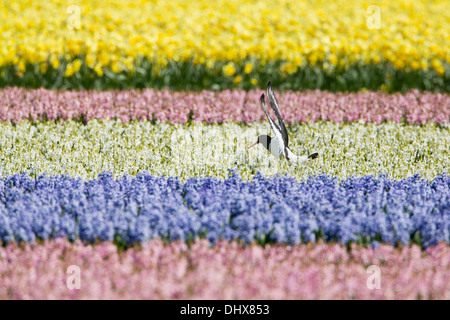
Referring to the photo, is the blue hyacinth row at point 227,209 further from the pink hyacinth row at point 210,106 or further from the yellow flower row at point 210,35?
the yellow flower row at point 210,35

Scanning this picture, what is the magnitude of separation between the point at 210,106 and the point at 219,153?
7.38 ft

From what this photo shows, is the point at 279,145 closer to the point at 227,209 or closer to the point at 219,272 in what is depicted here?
the point at 227,209

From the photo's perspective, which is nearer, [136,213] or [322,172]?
[136,213]

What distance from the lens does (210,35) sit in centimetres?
1191

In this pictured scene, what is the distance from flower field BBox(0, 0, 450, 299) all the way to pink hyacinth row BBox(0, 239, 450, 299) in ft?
0.04

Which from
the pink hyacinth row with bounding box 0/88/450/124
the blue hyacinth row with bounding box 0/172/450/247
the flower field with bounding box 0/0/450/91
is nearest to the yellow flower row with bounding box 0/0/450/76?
the flower field with bounding box 0/0/450/91

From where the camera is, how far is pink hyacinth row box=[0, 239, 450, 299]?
3771 mm

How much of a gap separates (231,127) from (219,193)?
8.84 feet

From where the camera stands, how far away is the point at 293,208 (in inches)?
198

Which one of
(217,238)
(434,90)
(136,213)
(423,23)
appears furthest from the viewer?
(423,23)

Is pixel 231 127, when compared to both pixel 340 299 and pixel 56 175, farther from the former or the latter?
pixel 340 299

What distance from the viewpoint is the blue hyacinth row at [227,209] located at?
4566 mm

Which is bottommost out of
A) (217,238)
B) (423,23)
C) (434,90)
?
A: (217,238)

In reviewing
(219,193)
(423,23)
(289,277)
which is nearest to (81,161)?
(219,193)
